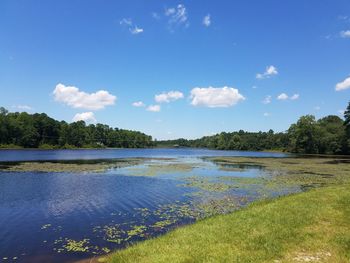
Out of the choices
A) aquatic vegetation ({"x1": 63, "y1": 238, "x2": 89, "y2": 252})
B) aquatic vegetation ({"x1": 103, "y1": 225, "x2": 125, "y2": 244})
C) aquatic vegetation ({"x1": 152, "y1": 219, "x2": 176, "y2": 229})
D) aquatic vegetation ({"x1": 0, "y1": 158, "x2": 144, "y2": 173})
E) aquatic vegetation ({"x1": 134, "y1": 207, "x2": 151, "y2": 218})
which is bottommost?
aquatic vegetation ({"x1": 63, "y1": 238, "x2": 89, "y2": 252})

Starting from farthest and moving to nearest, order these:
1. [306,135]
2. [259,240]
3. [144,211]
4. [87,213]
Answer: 1. [306,135]
2. [144,211]
3. [87,213]
4. [259,240]

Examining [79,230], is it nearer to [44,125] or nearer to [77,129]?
[44,125]

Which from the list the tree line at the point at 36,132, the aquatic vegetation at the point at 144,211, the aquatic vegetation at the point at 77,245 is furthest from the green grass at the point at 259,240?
the tree line at the point at 36,132

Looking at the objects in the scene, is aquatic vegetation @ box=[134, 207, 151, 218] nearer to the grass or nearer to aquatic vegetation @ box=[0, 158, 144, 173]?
the grass

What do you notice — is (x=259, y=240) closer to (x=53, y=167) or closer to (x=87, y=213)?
(x=87, y=213)

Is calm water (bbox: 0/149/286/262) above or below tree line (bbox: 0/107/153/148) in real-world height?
below

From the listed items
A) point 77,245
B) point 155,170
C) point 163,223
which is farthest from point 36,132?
point 77,245

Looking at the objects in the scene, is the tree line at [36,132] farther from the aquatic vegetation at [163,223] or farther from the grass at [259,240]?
the grass at [259,240]

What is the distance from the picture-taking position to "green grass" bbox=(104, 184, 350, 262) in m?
10.2

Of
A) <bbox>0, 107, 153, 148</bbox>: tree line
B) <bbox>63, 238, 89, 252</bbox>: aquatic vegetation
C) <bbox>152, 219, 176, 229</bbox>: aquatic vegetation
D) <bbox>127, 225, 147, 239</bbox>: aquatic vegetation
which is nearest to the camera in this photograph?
<bbox>63, 238, 89, 252</bbox>: aquatic vegetation

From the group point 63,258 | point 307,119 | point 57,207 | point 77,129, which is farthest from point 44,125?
point 63,258

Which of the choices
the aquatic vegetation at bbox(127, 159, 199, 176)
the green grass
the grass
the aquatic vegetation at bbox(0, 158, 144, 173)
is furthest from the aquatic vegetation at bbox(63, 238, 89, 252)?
the aquatic vegetation at bbox(0, 158, 144, 173)

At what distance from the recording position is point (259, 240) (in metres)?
11.6

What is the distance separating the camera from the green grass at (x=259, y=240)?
10.2 metres
